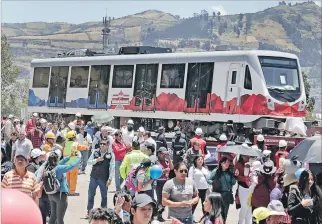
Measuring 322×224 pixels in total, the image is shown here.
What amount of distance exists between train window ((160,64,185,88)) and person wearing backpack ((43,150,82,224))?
1679 cm

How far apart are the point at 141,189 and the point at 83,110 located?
21450 millimetres

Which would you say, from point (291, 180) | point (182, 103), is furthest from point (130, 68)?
point (291, 180)

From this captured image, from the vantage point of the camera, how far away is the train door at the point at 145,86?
29.1 meters

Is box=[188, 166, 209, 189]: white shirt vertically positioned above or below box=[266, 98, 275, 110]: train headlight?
below

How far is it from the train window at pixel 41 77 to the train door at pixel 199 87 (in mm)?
9917

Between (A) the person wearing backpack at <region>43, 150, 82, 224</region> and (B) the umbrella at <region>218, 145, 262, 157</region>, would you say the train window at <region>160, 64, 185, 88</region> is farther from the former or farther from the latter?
(A) the person wearing backpack at <region>43, 150, 82, 224</region>

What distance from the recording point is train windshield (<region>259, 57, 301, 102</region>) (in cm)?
2581

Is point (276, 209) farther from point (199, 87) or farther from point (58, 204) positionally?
point (199, 87)

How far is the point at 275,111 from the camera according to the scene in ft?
83.7

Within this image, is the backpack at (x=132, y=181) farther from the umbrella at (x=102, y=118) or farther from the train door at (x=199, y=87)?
the umbrella at (x=102, y=118)

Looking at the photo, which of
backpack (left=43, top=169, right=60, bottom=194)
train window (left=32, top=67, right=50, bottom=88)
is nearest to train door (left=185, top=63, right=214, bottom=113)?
train window (left=32, top=67, right=50, bottom=88)

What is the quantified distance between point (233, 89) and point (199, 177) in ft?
46.2

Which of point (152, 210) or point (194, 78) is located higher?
point (194, 78)

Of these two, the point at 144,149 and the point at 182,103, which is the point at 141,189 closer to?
the point at 144,149
